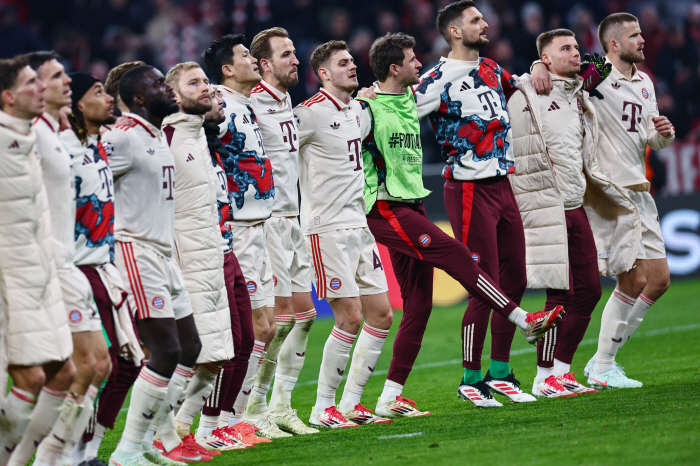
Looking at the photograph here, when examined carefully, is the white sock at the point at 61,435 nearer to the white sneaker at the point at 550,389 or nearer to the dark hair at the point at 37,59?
the dark hair at the point at 37,59

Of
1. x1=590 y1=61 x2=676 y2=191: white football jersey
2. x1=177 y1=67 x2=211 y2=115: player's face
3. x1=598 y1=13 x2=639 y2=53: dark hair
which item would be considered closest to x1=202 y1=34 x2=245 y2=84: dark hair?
x1=177 y1=67 x2=211 y2=115: player's face

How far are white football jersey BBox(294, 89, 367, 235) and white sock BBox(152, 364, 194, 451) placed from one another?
Result: 1.63 m

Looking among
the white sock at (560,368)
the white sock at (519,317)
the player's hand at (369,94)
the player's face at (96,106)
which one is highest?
the player's hand at (369,94)

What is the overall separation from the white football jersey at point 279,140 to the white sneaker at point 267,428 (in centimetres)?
140

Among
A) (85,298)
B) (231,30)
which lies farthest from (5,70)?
(231,30)

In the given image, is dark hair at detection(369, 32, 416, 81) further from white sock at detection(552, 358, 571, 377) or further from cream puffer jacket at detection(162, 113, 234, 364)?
white sock at detection(552, 358, 571, 377)

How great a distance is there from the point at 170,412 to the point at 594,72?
4.34m

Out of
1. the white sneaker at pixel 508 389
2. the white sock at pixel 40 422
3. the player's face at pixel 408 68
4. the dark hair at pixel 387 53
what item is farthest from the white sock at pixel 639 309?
the white sock at pixel 40 422

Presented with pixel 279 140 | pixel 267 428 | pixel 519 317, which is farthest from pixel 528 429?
pixel 279 140

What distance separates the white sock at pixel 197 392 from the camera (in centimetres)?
584

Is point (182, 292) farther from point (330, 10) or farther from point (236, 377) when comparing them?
point (330, 10)

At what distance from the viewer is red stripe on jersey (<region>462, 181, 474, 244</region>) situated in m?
7.13

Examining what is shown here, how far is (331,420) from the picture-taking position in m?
6.70

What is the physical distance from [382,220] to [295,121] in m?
0.93
